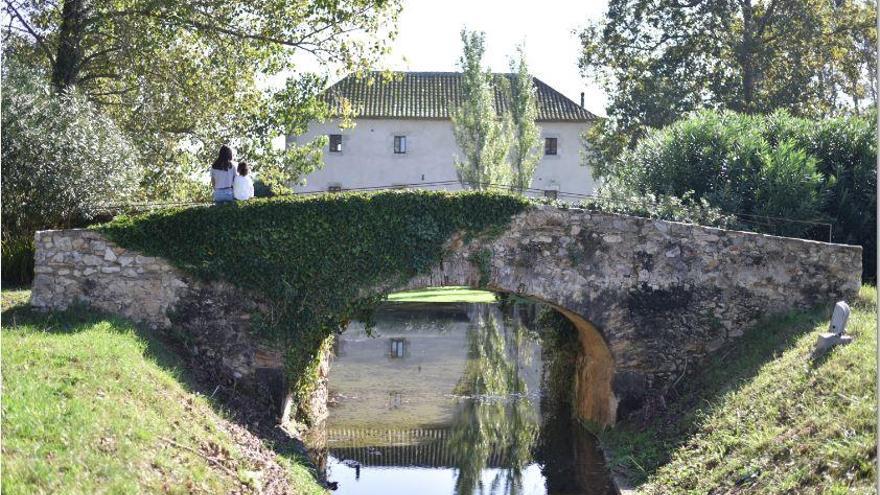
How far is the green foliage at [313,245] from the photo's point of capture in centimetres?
1395

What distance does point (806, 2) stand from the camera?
27.5 m

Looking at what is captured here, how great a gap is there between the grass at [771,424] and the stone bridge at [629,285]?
17.0 inches

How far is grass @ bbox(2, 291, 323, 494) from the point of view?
26.8ft

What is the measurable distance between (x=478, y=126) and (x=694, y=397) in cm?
2587

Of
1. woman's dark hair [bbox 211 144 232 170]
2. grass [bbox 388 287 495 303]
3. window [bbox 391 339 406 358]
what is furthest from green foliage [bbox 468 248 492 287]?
grass [bbox 388 287 495 303]

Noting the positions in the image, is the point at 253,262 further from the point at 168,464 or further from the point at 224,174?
the point at 168,464

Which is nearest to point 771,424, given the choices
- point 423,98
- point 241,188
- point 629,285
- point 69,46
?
point 629,285

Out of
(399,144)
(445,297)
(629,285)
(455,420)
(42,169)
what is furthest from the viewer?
(399,144)

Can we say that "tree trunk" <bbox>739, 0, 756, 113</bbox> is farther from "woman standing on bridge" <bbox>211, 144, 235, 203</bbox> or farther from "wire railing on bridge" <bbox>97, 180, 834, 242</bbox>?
"woman standing on bridge" <bbox>211, 144, 235, 203</bbox>

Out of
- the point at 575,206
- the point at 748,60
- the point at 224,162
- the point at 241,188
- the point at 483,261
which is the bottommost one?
the point at 483,261

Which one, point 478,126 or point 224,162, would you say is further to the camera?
point 478,126

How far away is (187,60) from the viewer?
19.8 m

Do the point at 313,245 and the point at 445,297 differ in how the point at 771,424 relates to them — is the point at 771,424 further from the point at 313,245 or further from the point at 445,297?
the point at 445,297

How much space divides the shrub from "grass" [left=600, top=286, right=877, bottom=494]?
921 cm
